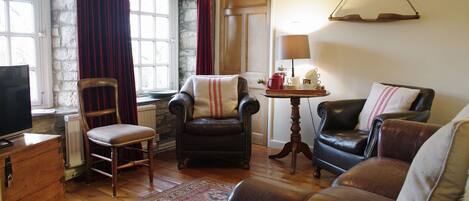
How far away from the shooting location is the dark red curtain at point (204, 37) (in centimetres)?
447

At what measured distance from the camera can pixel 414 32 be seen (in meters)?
3.55

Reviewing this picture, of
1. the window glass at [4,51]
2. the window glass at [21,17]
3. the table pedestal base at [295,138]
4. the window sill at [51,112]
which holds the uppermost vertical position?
the window glass at [21,17]

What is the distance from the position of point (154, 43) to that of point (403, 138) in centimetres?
294

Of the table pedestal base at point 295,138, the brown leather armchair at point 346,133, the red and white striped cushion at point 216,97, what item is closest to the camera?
the brown leather armchair at point 346,133

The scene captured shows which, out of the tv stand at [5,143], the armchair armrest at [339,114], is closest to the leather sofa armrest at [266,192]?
the tv stand at [5,143]

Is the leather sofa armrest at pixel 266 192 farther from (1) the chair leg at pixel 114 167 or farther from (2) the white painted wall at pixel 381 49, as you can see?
(2) the white painted wall at pixel 381 49

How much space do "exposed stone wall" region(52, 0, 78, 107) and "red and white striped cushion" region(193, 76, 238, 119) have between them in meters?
1.15

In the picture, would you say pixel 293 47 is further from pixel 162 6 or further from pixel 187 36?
pixel 162 6

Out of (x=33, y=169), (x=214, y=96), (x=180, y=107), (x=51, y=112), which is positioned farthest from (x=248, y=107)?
(x=33, y=169)

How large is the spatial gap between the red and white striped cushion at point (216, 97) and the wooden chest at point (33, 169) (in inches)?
61.2

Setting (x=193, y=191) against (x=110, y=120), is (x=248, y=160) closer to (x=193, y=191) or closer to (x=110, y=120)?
(x=193, y=191)

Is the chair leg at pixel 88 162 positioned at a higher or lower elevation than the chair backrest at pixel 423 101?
lower

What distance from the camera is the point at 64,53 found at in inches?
131

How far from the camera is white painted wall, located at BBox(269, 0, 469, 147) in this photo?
338 centimetres
